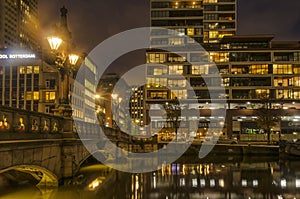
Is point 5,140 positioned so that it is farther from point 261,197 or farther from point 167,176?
point 167,176

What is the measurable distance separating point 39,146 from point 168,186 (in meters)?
13.9

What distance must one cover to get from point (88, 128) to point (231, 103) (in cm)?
7744

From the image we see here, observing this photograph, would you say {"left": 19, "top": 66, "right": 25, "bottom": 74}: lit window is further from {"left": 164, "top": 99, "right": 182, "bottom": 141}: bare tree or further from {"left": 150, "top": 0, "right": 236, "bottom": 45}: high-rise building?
{"left": 164, "top": 99, "right": 182, "bottom": 141}: bare tree

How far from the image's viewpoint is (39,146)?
20.6 m

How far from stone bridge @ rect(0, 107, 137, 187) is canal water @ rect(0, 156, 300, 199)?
4.14ft

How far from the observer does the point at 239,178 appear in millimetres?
36875

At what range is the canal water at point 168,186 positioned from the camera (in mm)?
25000

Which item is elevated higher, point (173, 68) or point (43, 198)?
point (173, 68)

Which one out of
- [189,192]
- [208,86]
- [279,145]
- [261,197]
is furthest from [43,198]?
[208,86]

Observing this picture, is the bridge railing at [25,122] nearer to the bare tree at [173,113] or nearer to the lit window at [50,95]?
the bare tree at [173,113]

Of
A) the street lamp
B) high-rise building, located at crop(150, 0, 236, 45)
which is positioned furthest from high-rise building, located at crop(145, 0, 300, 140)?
the street lamp

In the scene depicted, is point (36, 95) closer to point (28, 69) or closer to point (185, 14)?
point (28, 69)

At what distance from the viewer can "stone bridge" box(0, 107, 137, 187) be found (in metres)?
17.0

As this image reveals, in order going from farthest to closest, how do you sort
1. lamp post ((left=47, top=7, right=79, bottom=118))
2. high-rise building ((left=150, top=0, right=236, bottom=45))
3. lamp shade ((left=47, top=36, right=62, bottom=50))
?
high-rise building ((left=150, top=0, right=236, bottom=45)) → lamp post ((left=47, top=7, right=79, bottom=118)) → lamp shade ((left=47, top=36, right=62, bottom=50))
